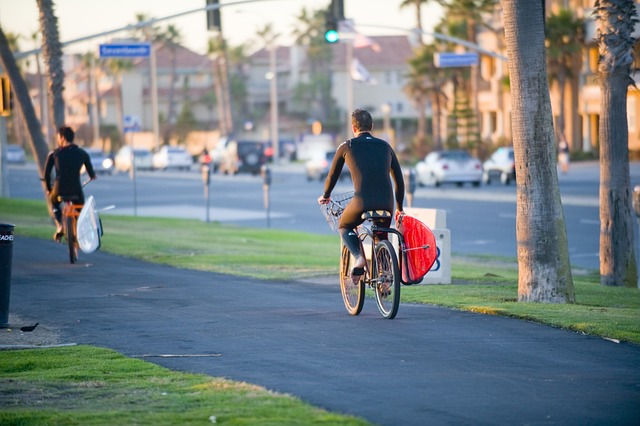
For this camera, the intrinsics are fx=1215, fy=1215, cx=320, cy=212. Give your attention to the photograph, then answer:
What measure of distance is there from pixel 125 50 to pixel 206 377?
30.5 metres

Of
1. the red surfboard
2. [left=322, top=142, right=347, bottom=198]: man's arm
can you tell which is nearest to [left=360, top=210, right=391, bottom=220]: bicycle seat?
the red surfboard

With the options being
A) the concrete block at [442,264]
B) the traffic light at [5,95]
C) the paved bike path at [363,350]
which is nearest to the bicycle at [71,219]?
the paved bike path at [363,350]

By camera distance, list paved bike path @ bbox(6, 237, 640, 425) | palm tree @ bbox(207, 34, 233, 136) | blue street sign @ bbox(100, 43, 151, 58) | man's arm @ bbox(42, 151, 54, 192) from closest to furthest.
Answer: paved bike path @ bbox(6, 237, 640, 425)
man's arm @ bbox(42, 151, 54, 192)
blue street sign @ bbox(100, 43, 151, 58)
palm tree @ bbox(207, 34, 233, 136)

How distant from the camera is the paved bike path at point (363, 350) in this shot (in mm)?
7430

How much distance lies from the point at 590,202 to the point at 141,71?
312ft

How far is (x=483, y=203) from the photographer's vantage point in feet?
125

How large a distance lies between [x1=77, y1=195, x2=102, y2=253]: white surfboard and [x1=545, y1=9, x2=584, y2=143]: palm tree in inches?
1892

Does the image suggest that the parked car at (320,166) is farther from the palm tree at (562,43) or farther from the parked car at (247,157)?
the palm tree at (562,43)

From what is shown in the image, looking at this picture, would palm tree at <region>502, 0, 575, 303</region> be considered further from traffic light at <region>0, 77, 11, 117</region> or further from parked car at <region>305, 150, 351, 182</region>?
parked car at <region>305, 150, 351, 182</region>

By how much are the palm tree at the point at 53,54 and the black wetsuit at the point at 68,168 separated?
10.0 metres

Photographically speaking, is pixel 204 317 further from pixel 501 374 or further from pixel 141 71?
pixel 141 71

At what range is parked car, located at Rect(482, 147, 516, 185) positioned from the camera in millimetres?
50969

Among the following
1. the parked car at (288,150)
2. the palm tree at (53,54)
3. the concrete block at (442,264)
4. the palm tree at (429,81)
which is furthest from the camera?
the parked car at (288,150)

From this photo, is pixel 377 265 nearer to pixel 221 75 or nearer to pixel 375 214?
pixel 375 214
